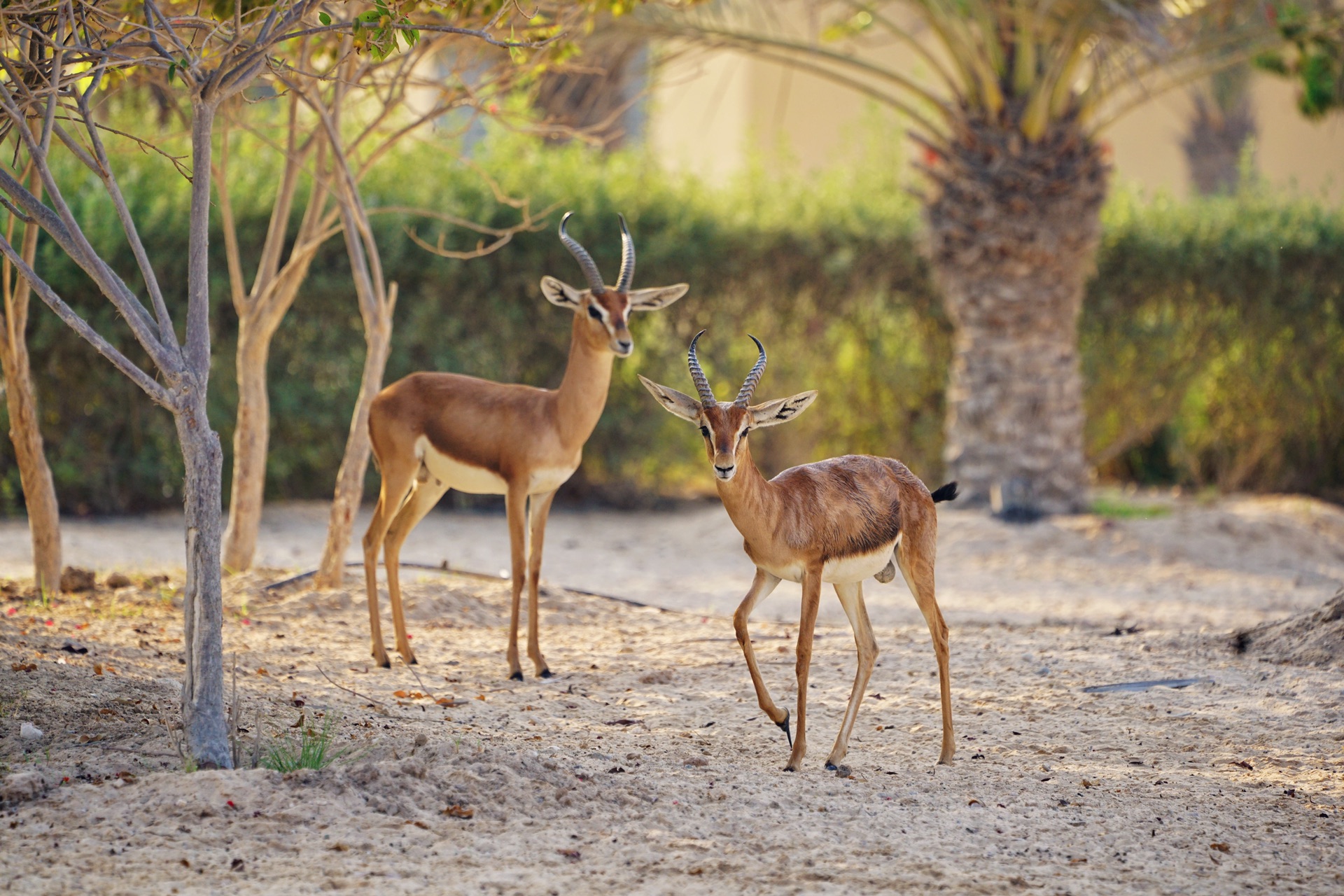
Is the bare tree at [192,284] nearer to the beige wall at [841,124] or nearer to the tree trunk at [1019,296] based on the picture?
the tree trunk at [1019,296]

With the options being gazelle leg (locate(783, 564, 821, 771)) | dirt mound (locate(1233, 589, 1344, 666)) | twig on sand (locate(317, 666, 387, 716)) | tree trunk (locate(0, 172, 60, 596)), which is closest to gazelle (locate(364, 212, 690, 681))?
twig on sand (locate(317, 666, 387, 716))

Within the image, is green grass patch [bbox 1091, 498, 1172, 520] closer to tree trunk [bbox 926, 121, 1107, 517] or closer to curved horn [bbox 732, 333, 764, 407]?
tree trunk [bbox 926, 121, 1107, 517]

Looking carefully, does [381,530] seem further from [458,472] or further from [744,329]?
[744,329]

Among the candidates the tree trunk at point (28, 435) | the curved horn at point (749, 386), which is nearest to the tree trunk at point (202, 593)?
the curved horn at point (749, 386)

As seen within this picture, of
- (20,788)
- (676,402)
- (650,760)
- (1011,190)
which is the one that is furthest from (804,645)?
(1011,190)

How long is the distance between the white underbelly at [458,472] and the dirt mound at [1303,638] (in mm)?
3726

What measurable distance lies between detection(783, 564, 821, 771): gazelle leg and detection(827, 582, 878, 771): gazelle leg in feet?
0.47

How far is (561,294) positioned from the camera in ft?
20.5

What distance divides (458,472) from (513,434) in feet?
1.17

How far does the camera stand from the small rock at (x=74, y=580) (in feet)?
23.4

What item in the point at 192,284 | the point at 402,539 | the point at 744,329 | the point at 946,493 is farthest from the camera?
the point at 744,329

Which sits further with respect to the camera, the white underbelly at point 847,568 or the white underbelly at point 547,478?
the white underbelly at point 547,478

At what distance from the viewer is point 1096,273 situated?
39.1 ft

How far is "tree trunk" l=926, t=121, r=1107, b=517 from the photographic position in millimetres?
10625
